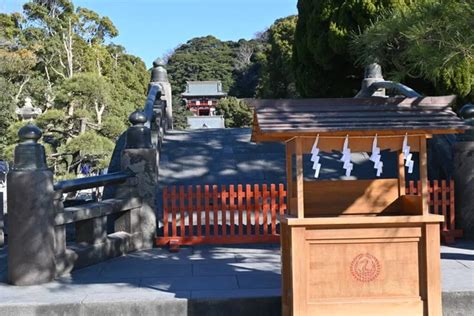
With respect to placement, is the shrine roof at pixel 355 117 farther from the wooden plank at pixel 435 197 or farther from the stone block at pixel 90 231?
the wooden plank at pixel 435 197

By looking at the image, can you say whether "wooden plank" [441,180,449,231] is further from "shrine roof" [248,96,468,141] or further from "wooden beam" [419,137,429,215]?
"wooden beam" [419,137,429,215]

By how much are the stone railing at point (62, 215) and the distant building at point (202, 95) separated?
59.3 meters

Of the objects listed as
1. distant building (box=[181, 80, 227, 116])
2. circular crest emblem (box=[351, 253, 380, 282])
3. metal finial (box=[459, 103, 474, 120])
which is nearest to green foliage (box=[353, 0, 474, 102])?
circular crest emblem (box=[351, 253, 380, 282])

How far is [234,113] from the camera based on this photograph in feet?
186

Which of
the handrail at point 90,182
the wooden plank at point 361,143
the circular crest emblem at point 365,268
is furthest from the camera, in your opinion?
the handrail at point 90,182

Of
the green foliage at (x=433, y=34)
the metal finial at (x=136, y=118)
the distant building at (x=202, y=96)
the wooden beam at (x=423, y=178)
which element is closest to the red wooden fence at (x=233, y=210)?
the metal finial at (x=136, y=118)

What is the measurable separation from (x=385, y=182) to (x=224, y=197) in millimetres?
3272

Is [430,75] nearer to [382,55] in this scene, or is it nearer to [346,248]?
[382,55]

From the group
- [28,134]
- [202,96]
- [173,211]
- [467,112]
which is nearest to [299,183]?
[28,134]

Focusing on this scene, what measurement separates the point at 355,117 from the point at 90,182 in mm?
4048

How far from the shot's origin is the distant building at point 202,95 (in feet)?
222

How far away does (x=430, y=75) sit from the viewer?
19.5 ft

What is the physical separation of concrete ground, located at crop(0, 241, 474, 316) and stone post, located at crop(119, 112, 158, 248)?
0.79 m

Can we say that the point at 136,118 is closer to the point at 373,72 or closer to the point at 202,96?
the point at 373,72
